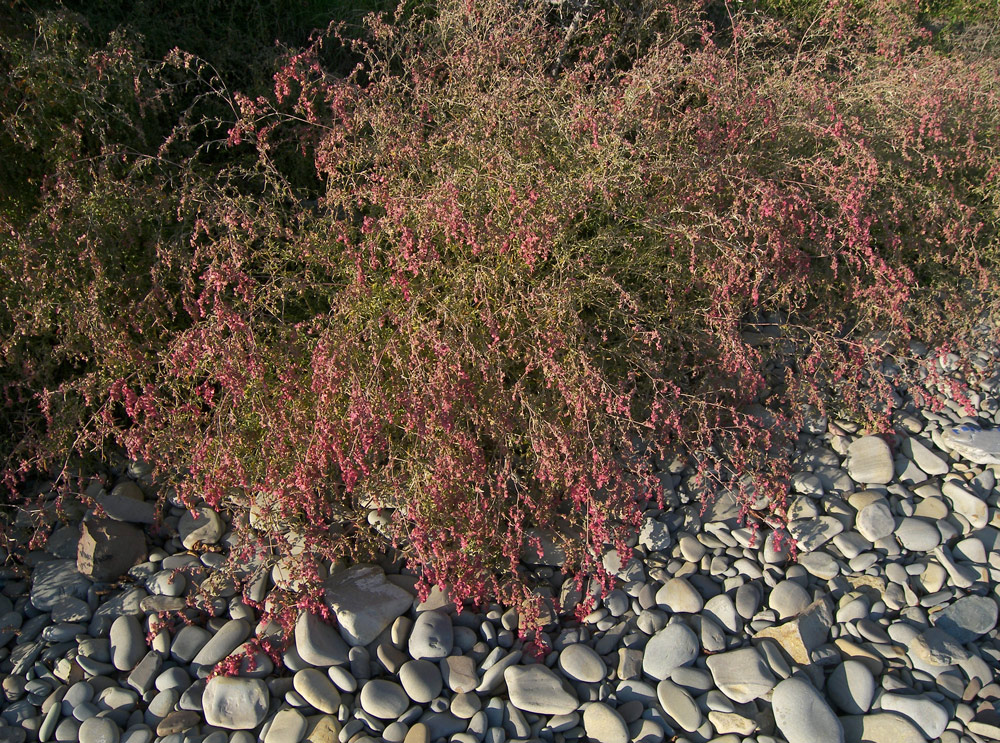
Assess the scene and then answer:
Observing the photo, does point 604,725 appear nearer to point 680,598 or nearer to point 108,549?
point 680,598

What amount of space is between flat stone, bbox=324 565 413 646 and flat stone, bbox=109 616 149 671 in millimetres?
654

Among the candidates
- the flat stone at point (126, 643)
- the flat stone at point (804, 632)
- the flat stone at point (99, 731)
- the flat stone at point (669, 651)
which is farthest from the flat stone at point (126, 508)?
the flat stone at point (804, 632)

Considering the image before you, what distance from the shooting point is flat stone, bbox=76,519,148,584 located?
8.97 ft

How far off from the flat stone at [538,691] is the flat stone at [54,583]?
165 cm

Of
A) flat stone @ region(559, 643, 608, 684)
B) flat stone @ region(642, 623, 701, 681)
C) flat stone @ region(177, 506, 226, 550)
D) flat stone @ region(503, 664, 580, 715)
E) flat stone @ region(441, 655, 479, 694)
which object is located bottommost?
flat stone @ region(642, 623, 701, 681)

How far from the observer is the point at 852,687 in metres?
2.26

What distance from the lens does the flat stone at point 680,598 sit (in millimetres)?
2564

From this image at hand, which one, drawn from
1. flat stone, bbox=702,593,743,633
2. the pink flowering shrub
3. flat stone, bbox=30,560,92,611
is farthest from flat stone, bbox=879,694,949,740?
flat stone, bbox=30,560,92,611

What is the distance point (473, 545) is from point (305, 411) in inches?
30.2

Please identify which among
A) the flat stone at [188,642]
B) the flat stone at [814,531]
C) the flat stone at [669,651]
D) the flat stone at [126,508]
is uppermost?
the flat stone at [126,508]

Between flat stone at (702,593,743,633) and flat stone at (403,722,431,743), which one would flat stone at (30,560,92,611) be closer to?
flat stone at (403,722,431,743)

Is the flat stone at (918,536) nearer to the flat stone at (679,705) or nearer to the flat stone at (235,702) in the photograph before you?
the flat stone at (679,705)

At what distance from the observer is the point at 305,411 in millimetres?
2590

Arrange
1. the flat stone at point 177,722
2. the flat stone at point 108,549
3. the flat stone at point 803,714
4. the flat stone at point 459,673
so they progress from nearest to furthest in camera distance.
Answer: the flat stone at point 803,714 → the flat stone at point 177,722 → the flat stone at point 459,673 → the flat stone at point 108,549
